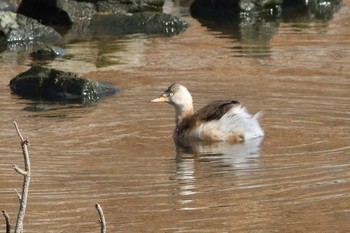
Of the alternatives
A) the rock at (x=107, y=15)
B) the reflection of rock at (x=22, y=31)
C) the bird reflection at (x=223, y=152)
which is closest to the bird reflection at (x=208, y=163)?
the bird reflection at (x=223, y=152)

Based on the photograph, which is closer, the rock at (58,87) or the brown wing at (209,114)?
the brown wing at (209,114)

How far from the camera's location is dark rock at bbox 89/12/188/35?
18312mm

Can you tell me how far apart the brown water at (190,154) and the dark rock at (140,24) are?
2594 millimetres

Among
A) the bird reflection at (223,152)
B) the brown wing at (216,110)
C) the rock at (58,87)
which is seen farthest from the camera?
the rock at (58,87)

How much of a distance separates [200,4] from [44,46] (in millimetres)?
4721

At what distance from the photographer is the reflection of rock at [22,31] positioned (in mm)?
17594

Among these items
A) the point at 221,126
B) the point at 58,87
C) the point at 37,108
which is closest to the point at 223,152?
the point at 221,126

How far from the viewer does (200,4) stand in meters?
20.8

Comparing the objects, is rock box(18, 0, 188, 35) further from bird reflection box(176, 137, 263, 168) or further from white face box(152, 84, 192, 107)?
bird reflection box(176, 137, 263, 168)

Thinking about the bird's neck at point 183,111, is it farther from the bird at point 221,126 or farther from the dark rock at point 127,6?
the dark rock at point 127,6

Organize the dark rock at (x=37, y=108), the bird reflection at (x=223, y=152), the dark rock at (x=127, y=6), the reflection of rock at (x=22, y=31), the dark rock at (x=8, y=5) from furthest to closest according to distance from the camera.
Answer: the dark rock at (x=8, y=5) < the dark rock at (x=127, y=6) < the reflection of rock at (x=22, y=31) < the dark rock at (x=37, y=108) < the bird reflection at (x=223, y=152)

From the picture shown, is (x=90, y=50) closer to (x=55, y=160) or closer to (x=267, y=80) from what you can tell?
(x=267, y=80)

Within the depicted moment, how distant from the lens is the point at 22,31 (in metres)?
17.8

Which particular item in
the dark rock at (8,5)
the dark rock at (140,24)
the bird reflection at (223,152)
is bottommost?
the bird reflection at (223,152)
